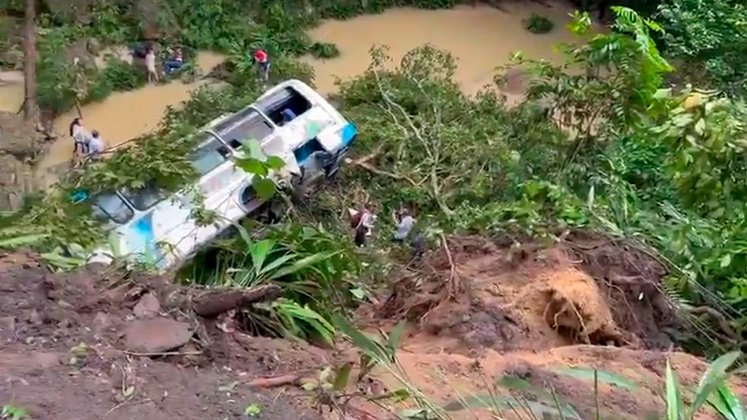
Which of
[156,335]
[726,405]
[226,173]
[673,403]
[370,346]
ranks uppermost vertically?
[370,346]

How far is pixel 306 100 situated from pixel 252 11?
14.8ft

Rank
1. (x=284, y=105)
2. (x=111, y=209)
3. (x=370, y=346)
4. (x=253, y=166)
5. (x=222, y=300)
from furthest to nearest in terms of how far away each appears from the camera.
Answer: (x=284, y=105) < (x=111, y=209) < (x=253, y=166) < (x=222, y=300) < (x=370, y=346)

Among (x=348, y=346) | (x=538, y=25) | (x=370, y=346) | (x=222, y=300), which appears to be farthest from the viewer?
(x=538, y=25)

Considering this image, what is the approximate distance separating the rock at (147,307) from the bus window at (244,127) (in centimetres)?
531

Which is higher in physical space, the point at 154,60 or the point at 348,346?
the point at 348,346

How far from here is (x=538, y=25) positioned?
14664 mm

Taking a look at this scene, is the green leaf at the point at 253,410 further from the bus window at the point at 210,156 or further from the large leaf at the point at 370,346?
the bus window at the point at 210,156

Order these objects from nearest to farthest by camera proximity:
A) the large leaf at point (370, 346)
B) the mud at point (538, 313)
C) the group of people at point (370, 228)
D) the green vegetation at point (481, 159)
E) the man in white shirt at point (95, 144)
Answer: the large leaf at point (370, 346), the mud at point (538, 313), the green vegetation at point (481, 159), the group of people at point (370, 228), the man in white shirt at point (95, 144)

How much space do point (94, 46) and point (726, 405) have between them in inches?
412

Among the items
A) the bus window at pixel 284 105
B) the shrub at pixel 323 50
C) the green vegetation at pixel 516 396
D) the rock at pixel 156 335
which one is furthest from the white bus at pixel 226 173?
the shrub at pixel 323 50

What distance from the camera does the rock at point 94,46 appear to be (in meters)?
12.3

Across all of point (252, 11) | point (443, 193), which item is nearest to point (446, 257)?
point (443, 193)

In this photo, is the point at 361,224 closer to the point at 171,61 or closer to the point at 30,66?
the point at 30,66

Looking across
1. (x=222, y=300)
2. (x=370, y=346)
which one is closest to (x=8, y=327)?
(x=222, y=300)
